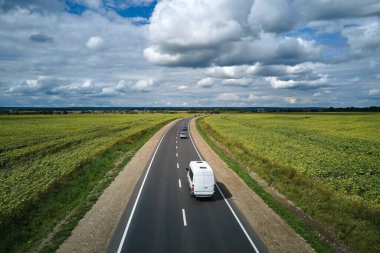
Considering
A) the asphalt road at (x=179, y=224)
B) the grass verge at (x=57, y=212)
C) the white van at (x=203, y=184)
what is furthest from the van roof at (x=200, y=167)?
the grass verge at (x=57, y=212)

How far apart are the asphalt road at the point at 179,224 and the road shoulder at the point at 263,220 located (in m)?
0.49

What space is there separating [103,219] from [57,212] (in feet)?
10.5

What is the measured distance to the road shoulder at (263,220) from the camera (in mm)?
12891

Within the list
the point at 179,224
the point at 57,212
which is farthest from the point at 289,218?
the point at 57,212

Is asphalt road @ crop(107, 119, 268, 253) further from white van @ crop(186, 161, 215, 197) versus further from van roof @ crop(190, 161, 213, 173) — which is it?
van roof @ crop(190, 161, 213, 173)

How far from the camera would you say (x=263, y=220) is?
15.5 metres

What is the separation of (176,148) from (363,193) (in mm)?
24798

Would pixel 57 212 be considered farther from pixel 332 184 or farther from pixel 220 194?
pixel 332 184

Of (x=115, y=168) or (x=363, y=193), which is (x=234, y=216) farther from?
(x=115, y=168)

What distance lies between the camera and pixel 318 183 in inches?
842

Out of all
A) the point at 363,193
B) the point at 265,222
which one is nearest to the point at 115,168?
the point at 265,222

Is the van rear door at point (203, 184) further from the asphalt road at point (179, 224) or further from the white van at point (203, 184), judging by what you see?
the asphalt road at point (179, 224)

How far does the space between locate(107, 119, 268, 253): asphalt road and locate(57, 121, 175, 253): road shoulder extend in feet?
1.55

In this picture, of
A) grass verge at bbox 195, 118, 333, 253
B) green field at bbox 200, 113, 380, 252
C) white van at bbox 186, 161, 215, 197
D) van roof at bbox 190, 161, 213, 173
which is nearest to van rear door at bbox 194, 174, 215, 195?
white van at bbox 186, 161, 215, 197
